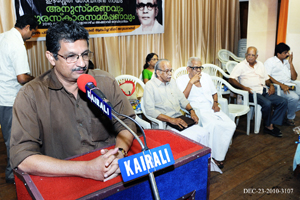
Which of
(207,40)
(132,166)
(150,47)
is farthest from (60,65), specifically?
(207,40)

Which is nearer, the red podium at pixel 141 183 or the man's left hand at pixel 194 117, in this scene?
the red podium at pixel 141 183

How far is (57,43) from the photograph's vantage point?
4.35 feet

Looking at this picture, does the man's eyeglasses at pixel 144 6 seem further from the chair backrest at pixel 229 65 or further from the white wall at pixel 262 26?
the white wall at pixel 262 26

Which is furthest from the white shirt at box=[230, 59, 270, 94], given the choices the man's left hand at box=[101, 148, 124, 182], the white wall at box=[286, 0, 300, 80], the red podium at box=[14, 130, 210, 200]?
the man's left hand at box=[101, 148, 124, 182]

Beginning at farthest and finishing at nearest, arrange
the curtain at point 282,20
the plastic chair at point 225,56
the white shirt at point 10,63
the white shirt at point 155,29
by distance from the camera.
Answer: the plastic chair at point 225,56
the curtain at point 282,20
the white shirt at point 155,29
the white shirt at point 10,63

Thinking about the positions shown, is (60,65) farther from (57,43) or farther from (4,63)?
(4,63)

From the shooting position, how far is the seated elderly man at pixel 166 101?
2846mm

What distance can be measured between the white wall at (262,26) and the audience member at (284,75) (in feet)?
3.26

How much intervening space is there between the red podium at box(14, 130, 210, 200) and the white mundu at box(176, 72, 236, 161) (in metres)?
1.68

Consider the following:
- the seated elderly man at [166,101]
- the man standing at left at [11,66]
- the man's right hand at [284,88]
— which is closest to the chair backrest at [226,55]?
the man's right hand at [284,88]

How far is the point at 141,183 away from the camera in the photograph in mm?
1121

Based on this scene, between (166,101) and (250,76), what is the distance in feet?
5.84

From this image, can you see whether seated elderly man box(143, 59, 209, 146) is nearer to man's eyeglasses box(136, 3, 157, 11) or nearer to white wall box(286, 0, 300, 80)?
man's eyeglasses box(136, 3, 157, 11)

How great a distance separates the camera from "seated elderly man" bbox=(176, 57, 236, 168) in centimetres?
301
